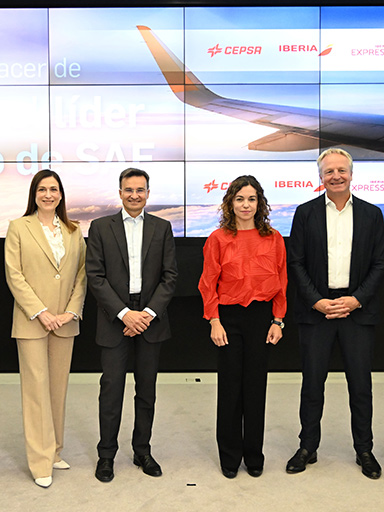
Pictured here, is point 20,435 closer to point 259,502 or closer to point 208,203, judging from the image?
point 259,502

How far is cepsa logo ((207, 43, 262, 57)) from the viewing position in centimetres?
508

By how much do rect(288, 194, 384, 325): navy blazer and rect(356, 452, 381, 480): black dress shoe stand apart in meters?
0.77

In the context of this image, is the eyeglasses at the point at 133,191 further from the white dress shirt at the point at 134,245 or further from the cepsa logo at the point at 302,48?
the cepsa logo at the point at 302,48

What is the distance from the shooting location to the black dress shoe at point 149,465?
3.14 m

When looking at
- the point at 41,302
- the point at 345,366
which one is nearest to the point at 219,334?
the point at 345,366

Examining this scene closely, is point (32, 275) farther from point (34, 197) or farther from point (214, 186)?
point (214, 186)

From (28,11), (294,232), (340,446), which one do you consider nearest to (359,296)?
(294,232)

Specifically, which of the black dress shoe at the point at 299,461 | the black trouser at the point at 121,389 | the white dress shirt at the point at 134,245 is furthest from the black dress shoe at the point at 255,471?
the white dress shirt at the point at 134,245

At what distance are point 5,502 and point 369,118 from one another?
4257mm

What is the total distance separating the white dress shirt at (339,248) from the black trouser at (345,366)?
226 mm

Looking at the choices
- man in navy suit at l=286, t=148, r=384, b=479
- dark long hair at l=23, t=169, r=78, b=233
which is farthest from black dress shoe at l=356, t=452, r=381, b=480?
dark long hair at l=23, t=169, r=78, b=233

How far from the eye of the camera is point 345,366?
3.16 metres

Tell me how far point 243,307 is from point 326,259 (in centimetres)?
54

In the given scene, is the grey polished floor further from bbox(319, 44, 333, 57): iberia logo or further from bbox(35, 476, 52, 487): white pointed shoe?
bbox(319, 44, 333, 57): iberia logo
